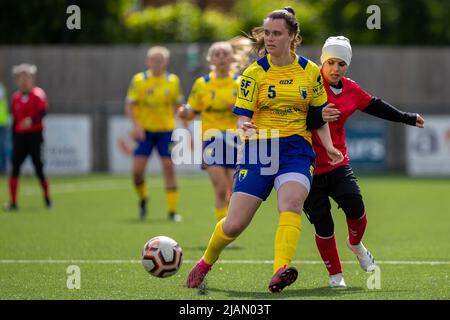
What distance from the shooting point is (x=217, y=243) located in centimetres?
813

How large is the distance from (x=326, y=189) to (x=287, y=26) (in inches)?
56.6

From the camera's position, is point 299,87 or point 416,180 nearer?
point 299,87

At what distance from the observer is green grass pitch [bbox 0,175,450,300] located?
8242 mm

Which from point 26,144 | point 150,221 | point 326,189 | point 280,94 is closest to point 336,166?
point 326,189

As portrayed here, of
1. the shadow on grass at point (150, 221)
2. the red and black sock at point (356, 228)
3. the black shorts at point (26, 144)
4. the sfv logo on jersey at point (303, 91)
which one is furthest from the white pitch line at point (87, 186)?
the sfv logo on jersey at point (303, 91)

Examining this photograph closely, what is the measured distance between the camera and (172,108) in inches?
606

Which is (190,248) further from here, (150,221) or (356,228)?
(150,221)

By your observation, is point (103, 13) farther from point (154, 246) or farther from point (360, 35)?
point (154, 246)

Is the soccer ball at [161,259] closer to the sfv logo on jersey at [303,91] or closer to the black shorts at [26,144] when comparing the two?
the sfv logo on jersey at [303,91]

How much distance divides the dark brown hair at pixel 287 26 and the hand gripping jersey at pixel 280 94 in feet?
0.72

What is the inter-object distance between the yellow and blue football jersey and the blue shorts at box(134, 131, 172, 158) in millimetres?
2936

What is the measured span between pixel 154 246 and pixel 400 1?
82.4ft
